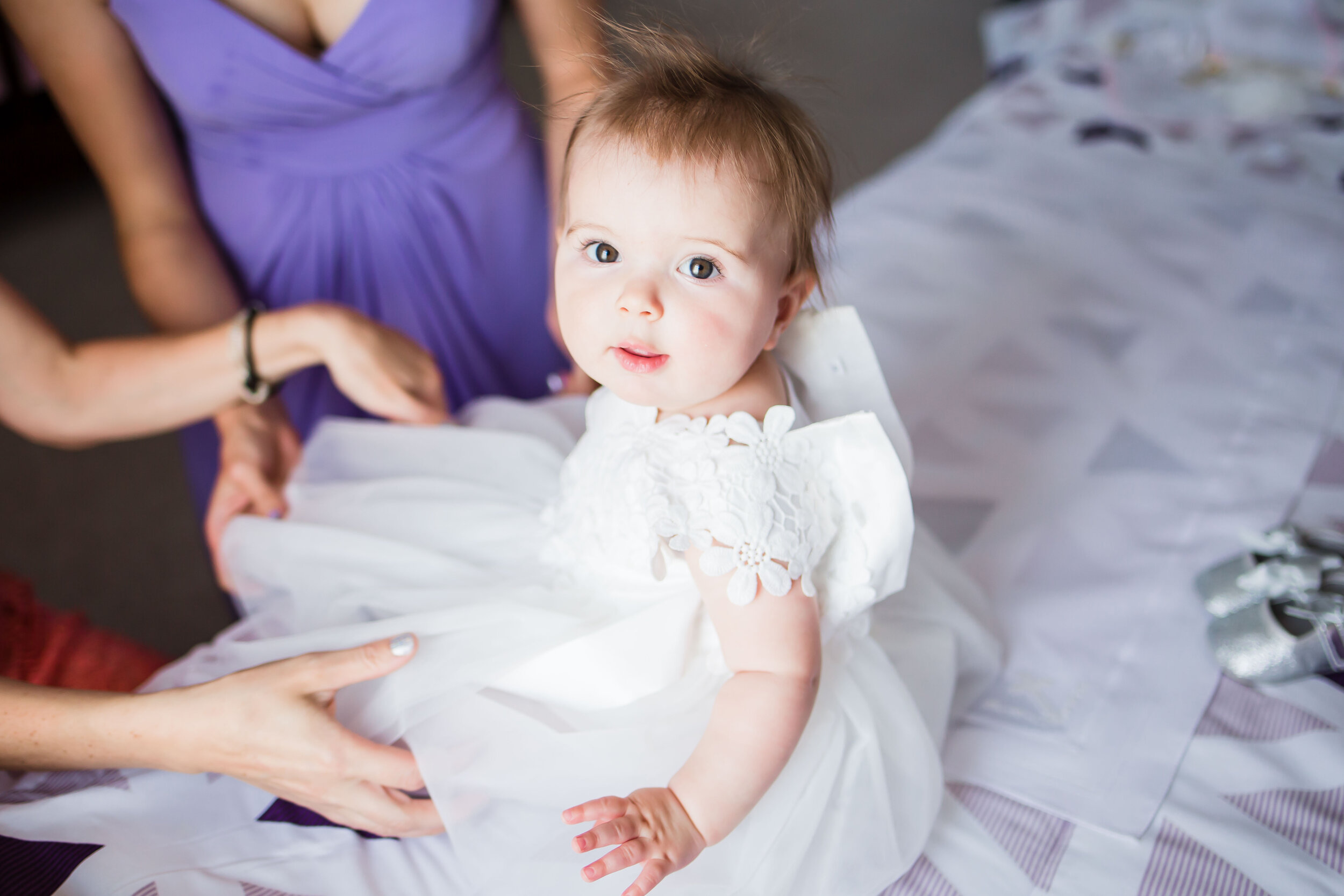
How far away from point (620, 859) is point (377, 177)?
3.10 feet

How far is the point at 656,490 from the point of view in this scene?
726mm

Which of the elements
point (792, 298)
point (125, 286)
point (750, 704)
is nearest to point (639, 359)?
point (792, 298)

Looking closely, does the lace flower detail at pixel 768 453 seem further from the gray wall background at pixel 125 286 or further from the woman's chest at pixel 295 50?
the woman's chest at pixel 295 50

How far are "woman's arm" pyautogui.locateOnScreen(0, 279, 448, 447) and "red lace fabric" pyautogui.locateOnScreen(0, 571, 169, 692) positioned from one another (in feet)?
0.60

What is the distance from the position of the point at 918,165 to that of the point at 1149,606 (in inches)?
42.3

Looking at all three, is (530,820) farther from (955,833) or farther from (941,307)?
(941,307)

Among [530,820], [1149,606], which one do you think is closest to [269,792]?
[530,820]

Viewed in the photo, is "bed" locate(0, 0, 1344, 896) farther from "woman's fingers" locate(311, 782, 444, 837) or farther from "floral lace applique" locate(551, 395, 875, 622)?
"floral lace applique" locate(551, 395, 875, 622)

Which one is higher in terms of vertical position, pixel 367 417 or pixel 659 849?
pixel 659 849

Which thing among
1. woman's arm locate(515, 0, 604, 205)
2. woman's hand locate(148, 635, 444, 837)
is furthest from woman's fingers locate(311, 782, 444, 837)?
woman's arm locate(515, 0, 604, 205)

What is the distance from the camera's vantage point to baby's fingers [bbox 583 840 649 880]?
2.01ft

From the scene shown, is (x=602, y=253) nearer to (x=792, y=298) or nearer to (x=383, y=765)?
(x=792, y=298)

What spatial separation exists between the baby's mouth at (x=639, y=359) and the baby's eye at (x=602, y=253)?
0.07 m

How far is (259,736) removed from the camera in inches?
28.9
